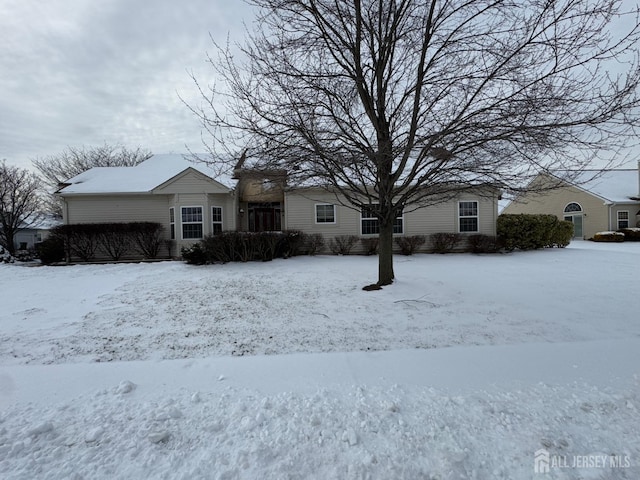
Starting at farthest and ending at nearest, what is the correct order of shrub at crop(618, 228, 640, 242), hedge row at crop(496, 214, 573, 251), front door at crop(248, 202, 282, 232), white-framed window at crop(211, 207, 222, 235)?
1. shrub at crop(618, 228, 640, 242)
2. front door at crop(248, 202, 282, 232)
3. white-framed window at crop(211, 207, 222, 235)
4. hedge row at crop(496, 214, 573, 251)

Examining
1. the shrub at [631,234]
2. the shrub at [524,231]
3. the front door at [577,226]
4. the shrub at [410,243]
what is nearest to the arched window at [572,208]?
the front door at [577,226]

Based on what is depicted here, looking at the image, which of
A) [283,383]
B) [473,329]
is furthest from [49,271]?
[473,329]

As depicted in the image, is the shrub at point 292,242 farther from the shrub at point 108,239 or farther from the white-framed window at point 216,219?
the shrub at point 108,239

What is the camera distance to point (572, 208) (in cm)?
2508

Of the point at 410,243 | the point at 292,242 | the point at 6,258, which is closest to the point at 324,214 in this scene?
the point at 292,242

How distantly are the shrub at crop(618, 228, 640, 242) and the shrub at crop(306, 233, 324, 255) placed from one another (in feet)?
72.5

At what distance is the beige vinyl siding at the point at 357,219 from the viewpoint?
1451 centimetres

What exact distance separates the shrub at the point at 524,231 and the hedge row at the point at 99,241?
16.0 metres

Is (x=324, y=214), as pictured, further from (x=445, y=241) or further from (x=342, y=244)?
(x=445, y=241)

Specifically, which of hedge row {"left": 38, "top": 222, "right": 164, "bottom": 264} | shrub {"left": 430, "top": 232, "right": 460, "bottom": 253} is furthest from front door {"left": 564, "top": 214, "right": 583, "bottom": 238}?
hedge row {"left": 38, "top": 222, "right": 164, "bottom": 264}

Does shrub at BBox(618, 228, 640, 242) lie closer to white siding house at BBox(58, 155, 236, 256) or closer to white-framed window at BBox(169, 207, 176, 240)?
white siding house at BBox(58, 155, 236, 256)

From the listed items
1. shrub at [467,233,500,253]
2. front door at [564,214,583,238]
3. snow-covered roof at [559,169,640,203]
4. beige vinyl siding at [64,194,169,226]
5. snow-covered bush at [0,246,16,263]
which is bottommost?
snow-covered bush at [0,246,16,263]

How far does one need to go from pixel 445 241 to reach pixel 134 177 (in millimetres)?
15936

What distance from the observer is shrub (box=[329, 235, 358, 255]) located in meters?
14.0
